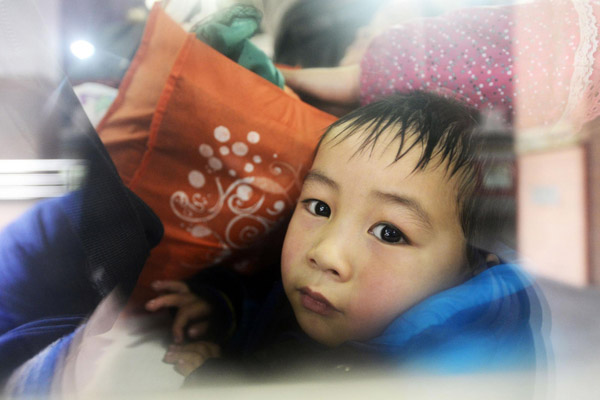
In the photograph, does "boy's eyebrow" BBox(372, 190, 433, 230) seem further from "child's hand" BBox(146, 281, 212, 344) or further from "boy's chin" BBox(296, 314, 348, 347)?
"child's hand" BBox(146, 281, 212, 344)

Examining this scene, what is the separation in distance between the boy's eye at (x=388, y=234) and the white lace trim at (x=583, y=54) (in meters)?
0.23

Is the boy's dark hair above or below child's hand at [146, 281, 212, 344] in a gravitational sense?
above

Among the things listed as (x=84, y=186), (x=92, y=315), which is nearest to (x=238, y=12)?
(x=84, y=186)

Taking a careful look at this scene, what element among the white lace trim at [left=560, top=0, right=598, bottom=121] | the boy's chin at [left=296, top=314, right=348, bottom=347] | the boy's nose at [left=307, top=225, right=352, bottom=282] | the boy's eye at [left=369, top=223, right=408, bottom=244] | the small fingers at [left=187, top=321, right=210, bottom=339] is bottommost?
the small fingers at [left=187, top=321, right=210, bottom=339]

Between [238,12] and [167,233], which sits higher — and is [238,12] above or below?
above

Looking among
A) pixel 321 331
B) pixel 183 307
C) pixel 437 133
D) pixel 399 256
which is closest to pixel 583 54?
pixel 437 133

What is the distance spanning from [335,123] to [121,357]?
1.12ft

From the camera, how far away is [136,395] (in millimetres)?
451

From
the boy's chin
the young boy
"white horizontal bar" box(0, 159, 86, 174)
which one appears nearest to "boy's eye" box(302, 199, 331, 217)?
the young boy

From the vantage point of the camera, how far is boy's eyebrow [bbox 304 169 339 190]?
45cm

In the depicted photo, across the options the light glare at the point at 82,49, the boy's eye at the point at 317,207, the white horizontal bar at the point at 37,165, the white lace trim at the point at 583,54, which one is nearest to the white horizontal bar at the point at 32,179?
the white horizontal bar at the point at 37,165

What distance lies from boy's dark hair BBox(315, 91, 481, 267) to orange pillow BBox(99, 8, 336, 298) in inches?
2.9

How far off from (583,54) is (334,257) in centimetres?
34

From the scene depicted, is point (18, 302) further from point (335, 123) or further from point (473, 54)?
point (473, 54)
